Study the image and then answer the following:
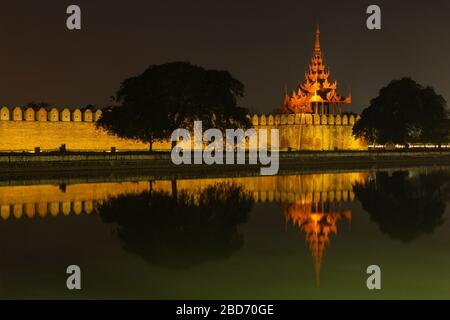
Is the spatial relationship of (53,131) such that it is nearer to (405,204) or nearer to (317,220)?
(405,204)

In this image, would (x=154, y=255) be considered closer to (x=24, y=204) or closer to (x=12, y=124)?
(x=24, y=204)

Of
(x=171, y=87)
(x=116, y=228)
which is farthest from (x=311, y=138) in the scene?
(x=116, y=228)

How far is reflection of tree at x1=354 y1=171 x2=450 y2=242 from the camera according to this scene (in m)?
12.8

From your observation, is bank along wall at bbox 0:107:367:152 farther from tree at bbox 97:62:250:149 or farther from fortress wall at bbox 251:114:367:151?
tree at bbox 97:62:250:149

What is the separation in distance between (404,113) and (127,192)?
29.7 m

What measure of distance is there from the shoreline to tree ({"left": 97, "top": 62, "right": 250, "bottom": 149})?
88.3 inches

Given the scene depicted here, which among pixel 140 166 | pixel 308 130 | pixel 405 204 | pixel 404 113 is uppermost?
pixel 404 113

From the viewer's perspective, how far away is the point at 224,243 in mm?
11102

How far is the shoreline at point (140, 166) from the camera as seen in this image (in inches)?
1077

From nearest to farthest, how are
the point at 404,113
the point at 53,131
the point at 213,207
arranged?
the point at 213,207 → the point at 53,131 → the point at 404,113

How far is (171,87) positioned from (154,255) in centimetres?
2505

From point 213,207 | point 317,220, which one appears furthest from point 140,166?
point 317,220

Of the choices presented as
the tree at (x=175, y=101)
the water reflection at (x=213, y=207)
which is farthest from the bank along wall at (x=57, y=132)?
the water reflection at (x=213, y=207)

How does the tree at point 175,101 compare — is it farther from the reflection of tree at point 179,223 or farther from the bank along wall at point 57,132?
the reflection of tree at point 179,223
